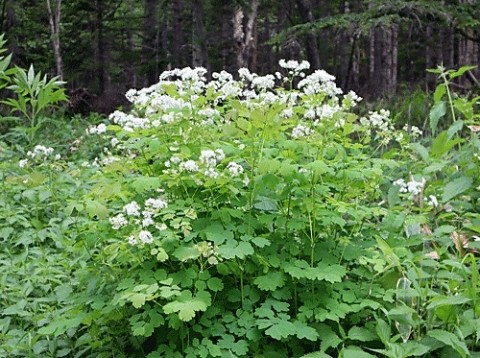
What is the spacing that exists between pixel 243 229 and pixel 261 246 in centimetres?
18

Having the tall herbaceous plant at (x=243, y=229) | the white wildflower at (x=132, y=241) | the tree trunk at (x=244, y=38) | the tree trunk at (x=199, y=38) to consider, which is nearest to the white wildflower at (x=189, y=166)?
the tall herbaceous plant at (x=243, y=229)

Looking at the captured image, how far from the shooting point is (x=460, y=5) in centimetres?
797

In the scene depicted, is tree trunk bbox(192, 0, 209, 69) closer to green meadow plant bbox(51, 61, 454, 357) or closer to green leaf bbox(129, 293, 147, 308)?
green meadow plant bbox(51, 61, 454, 357)

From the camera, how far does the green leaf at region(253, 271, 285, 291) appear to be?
2.62m

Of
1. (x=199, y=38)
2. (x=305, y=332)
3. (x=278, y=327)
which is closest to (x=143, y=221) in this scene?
(x=278, y=327)

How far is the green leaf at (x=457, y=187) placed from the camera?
273cm

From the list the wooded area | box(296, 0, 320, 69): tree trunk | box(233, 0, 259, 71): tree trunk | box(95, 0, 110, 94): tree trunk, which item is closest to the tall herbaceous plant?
the wooded area

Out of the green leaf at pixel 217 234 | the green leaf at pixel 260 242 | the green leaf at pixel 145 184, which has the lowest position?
the green leaf at pixel 260 242

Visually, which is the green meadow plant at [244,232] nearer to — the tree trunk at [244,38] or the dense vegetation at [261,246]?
the dense vegetation at [261,246]

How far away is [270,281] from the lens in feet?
8.68

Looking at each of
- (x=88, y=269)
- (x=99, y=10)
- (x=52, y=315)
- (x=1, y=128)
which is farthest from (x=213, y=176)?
(x=99, y=10)

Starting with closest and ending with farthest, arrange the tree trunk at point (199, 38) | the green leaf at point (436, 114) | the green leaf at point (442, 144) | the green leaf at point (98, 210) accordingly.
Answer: the green leaf at point (98, 210) → the green leaf at point (442, 144) → the green leaf at point (436, 114) → the tree trunk at point (199, 38)

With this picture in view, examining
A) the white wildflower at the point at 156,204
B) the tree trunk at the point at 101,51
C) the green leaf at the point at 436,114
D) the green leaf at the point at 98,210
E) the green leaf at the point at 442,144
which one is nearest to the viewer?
the white wildflower at the point at 156,204

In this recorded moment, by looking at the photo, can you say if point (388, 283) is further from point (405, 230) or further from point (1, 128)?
point (1, 128)
